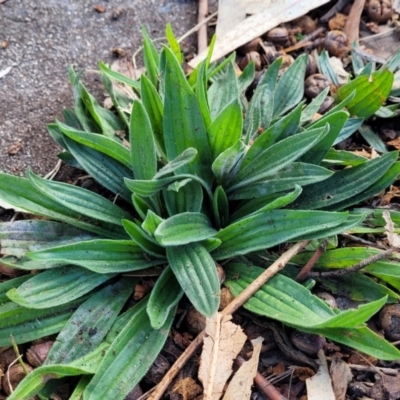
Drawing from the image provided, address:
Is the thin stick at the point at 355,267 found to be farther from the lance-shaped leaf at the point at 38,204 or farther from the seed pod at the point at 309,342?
the lance-shaped leaf at the point at 38,204

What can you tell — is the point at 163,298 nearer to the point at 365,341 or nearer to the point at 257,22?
the point at 365,341

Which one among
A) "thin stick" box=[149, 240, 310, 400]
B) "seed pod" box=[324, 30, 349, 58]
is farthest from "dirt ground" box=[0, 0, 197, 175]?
"thin stick" box=[149, 240, 310, 400]

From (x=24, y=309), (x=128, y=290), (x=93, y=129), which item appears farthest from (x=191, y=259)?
(x=93, y=129)

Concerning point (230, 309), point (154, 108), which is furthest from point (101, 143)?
point (230, 309)

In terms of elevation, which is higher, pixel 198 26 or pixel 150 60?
pixel 150 60

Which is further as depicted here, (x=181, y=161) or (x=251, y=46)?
(x=251, y=46)

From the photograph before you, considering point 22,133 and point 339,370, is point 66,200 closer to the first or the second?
point 22,133

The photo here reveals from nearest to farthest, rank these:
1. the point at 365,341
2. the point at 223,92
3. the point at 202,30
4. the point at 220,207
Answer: the point at 365,341
the point at 220,207
the point at 223,92
the point at 202,30
